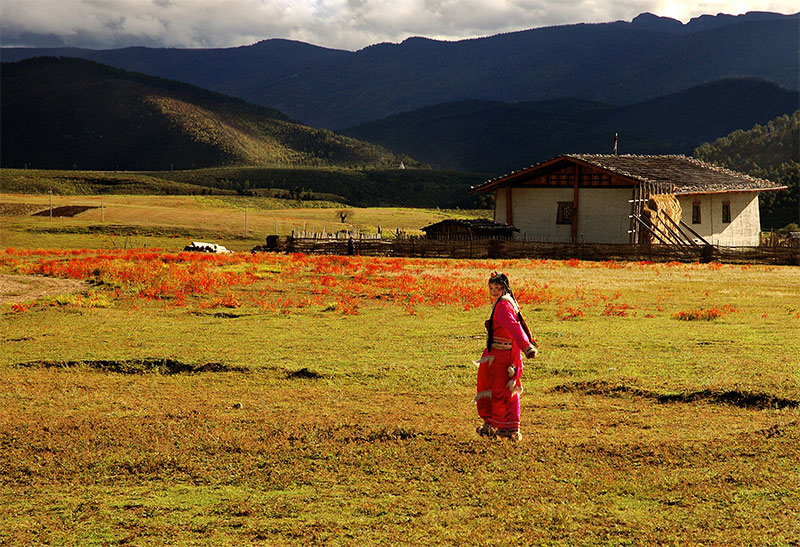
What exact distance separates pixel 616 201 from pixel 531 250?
6.41 meters

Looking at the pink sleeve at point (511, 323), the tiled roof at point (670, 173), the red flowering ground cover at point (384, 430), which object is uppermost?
the tiled roof at point (670, 173)

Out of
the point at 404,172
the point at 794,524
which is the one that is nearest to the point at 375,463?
the point at 794,524

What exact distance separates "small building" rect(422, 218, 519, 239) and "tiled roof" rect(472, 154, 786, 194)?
2.50 m

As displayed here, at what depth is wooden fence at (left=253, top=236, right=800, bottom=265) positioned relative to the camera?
4134 centimetres

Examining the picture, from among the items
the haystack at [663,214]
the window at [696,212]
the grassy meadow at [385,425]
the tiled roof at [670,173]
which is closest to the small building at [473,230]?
the tiled roof at [670,173]

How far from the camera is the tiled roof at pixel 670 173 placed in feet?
151

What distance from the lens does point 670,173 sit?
165 ft

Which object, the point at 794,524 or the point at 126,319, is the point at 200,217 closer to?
the point at 126,319

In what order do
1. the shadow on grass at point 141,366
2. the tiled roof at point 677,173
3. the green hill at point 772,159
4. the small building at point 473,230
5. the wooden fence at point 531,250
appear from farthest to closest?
the green hill at point 772,159 < the small building at point 473,230 < the tiled roof at point 677,173 < the wooden fence at point 531,250 < the shadow on grass at point 141,366

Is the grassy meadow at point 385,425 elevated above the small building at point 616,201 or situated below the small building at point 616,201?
below

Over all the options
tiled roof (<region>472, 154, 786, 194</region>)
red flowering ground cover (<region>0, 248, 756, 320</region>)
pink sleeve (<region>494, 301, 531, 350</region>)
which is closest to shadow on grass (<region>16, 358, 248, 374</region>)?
pink sleeve (<region>494, 301, 531, 350</region>)

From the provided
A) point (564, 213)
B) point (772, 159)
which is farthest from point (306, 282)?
point (772, 159)

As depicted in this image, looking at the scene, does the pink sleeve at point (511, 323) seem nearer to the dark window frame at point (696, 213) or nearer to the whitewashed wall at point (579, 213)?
the whitewashed wall at point (579, 213)

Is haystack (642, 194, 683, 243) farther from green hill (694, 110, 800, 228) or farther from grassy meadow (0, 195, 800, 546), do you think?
green hill (694, 110, 800, 228)
